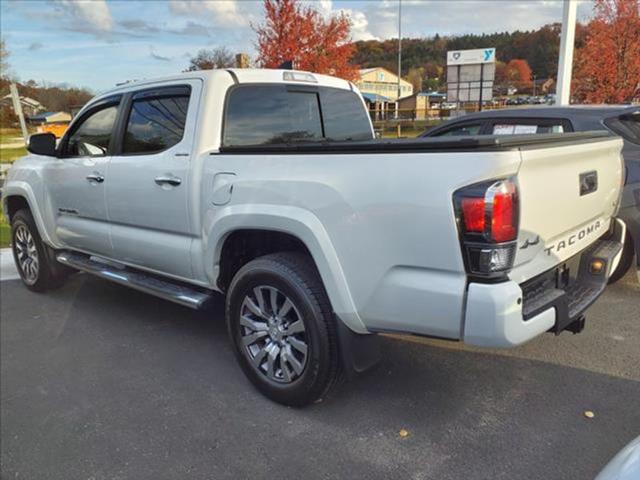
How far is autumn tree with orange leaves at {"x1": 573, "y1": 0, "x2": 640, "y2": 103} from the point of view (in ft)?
42.2

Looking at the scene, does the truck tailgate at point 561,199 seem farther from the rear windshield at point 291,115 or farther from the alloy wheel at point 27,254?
the alloy wheel at point 27,254

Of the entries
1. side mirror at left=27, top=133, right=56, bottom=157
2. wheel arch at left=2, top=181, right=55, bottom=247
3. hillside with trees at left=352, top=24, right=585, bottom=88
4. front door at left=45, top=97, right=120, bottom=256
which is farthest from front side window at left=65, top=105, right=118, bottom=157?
hillside with trees at left=352, top=24, right=585, bottom=88

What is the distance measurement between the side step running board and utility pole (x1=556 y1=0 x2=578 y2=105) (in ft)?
30.3

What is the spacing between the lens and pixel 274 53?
15164 mm

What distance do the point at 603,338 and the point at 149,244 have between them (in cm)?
341

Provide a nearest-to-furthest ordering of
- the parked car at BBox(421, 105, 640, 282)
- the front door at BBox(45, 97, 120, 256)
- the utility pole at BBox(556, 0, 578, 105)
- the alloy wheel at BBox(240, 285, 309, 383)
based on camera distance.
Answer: the alloy wheel at BBox(240, 285, 309, 383) → the parked car at BBox(421, 105, 640, 282) → the front door at BBox(45, 97, 120, 256) → the utility pole at BBox(556, 0, 578, 105)

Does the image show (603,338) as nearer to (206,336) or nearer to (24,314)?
(206,336)

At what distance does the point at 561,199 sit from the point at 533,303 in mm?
544

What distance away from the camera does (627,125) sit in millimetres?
4449

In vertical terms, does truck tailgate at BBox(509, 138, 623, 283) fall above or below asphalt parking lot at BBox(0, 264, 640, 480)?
above

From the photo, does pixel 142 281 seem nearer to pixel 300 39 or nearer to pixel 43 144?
pixel 43 144

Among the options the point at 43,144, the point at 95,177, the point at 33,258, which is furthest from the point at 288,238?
the point at 33,258

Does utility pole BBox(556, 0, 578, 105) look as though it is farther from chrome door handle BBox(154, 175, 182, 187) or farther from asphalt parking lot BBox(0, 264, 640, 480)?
chrome door handle BBox(154, 175, 182, 187)

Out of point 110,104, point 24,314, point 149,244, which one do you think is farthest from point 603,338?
point 24,314
